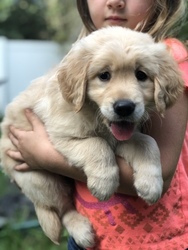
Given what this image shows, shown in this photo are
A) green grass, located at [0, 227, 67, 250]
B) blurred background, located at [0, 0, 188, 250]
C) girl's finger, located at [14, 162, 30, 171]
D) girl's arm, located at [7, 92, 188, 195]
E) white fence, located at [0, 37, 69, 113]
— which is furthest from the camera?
white fence, located at [0, 37, 69, 113]

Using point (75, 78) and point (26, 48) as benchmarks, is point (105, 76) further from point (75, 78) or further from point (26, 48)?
point (26, 48)

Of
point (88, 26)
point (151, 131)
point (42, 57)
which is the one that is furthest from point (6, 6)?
point (151, 131)

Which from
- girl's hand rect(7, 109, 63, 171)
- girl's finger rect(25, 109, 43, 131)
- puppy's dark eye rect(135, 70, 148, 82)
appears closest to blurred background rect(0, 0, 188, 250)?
girl's hand rect(7, 109, 63, 171)

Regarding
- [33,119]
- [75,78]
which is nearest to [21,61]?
[33,119]

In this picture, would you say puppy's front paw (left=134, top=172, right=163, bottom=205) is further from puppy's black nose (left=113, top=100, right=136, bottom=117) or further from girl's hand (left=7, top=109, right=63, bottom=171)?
girl's hand (left=7, top=109, right=63, bottom=171)

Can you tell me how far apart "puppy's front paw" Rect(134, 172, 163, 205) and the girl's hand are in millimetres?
540

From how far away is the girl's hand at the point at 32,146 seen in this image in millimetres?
3262

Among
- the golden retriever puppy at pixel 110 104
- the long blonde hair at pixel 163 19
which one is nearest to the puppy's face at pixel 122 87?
the golden retriever puppy at pixel 110 104

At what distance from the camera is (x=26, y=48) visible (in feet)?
48.3

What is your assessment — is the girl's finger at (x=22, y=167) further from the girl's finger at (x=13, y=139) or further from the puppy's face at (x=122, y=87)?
the puppy's face at (x=122, y=87)

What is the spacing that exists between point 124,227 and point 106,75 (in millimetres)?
810

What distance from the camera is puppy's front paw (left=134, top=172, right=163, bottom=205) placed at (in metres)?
2.90

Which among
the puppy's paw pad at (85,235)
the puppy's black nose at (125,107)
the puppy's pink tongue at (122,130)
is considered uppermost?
the puppy's black nose at (125,107)

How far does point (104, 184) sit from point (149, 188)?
225mm
